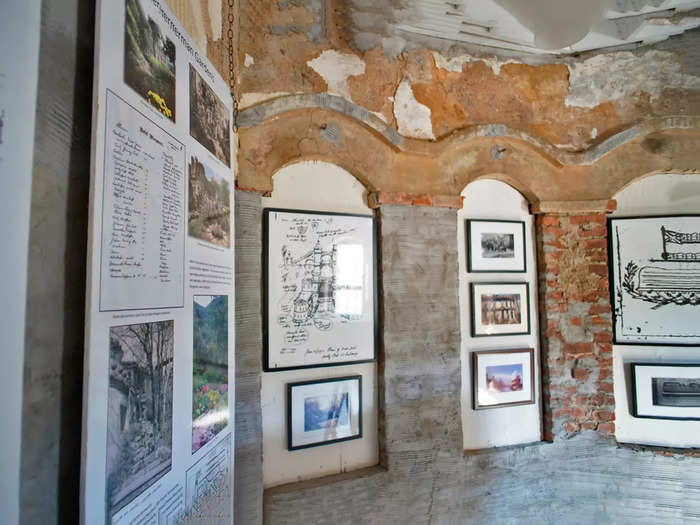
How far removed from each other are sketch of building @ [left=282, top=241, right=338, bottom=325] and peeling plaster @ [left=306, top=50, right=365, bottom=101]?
108 cm

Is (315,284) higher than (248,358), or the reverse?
(315,284)

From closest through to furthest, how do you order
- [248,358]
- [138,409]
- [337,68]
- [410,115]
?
1. [138,409]
2. [248,358]
3. [337,68]
4. [410,115]

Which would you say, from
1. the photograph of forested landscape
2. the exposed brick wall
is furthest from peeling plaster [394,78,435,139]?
the photograph of forested landscape

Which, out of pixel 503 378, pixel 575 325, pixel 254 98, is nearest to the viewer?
pixel 254 98

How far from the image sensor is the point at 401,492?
8.04 ft

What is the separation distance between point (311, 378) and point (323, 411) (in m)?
0.22

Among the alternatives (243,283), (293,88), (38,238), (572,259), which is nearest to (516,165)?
(572,259)

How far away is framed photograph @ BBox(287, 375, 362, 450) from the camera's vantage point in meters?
2.30

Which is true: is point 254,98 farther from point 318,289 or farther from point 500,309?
point 500,309

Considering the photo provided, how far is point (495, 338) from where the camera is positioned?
9.49ft

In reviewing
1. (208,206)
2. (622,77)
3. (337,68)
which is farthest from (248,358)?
(622,77)

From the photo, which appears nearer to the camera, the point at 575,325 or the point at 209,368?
the point at 209,368

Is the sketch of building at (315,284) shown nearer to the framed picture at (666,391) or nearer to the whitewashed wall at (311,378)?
the whitewashed wall at (311,378)

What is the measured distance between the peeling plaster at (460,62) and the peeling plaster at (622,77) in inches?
23.6
